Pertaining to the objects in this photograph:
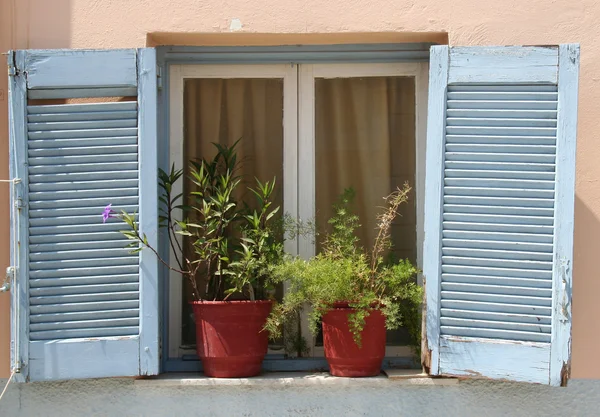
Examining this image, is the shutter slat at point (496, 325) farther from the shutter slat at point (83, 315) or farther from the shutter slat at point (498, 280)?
the shutter slat at point (83, 315)

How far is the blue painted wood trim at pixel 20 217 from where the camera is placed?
4.51m

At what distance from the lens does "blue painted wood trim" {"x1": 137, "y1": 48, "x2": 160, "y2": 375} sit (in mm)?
4531

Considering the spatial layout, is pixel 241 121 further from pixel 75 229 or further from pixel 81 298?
pixel 81 298

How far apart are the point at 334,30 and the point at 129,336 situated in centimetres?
181

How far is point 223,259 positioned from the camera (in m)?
4.64

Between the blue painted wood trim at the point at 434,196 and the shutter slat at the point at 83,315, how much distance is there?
139 cm

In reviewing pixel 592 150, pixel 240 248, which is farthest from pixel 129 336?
pixel 592 150

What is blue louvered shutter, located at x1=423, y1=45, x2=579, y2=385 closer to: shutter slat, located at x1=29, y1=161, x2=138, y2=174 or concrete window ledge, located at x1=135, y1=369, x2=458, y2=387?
concrete window ledge, located at x1=135, y1=369, x2=458, y2=387

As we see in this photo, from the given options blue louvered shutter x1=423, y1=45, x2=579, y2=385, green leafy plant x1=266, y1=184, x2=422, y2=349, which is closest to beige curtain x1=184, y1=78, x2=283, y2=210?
green leafy plant x1=266, y1=184, x2=422, y2=349

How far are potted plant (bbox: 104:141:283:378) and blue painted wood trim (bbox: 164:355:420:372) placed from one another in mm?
233

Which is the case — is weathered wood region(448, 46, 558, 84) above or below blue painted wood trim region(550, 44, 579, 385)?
above

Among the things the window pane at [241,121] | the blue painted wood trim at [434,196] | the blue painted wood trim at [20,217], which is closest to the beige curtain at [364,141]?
the window pane at [241,121]

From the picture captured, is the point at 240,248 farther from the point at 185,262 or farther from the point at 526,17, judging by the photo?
the point at 526,17

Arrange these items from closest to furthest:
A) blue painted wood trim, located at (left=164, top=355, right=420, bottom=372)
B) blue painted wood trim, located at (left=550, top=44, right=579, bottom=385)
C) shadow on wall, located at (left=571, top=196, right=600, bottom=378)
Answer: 1. blue painted wood trim, located at (left=550, top=44, right=579, bottom=385)
2. shadow on wall, located at (left=571, top=196, right=600, bottom=378)
3. blue painted wood trim, located at (left=164, top=355, right=420, bottom=372)
